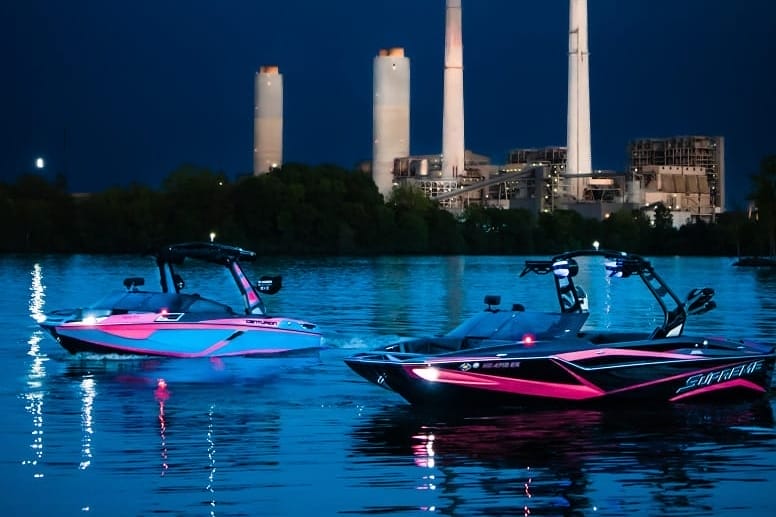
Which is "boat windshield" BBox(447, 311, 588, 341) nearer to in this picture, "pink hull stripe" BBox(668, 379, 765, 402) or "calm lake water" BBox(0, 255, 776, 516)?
"calm lake water" BBox(0, 255, 776, 516)

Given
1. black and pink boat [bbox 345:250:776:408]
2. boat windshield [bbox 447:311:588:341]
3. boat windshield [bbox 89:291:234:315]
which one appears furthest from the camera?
boat windshield [bbox 89:291:234:315]

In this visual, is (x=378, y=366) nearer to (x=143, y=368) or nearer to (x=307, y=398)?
(x=307, y=398)

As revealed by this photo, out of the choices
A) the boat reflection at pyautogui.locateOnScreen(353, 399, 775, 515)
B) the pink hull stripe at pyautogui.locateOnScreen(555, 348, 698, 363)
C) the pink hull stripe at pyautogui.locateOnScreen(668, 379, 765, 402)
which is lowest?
the boat reflection at pyautogui.locateOnScreen(353, 399, 775, 515)

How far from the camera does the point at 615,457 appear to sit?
21.9 m

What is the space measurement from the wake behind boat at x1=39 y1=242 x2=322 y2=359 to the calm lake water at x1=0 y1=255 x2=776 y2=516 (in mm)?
698

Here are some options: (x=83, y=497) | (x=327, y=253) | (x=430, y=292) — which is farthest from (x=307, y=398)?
(x=327, y=253)

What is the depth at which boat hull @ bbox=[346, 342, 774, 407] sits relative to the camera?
84.9 ft

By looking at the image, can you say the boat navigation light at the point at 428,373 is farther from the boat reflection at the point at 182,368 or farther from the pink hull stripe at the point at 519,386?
the boat reflection at the point at 182,368

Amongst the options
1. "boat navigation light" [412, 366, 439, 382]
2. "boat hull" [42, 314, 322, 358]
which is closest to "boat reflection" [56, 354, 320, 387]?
"boat hull" [42, 314, 322, 358]

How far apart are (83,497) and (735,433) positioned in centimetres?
1041

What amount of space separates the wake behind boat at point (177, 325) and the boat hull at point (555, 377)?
10.1 meters

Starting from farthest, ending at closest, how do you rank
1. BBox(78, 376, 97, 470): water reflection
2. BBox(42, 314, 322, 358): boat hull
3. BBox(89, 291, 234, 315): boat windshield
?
BBox(89, 291, 234, 315): boat windshield
BBox(42, 314, 322, 358): boat hull
BBox(78, 376, 97, 470): water reflection

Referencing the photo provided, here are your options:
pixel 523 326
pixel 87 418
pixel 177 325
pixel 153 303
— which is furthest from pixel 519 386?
pixel 153 303

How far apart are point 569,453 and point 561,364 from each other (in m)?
4.15
